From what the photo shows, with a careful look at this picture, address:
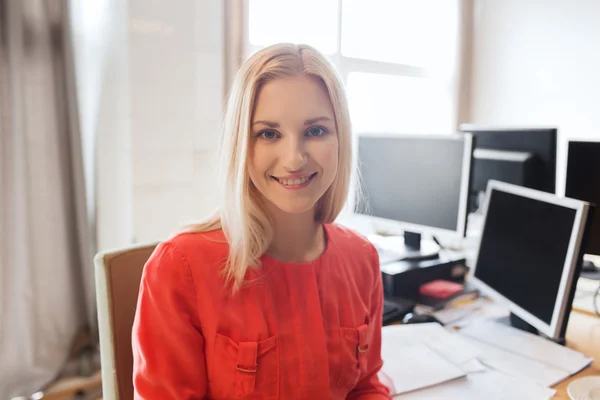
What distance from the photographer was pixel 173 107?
5.89ft

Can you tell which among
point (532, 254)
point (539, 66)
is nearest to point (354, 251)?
point (532, 254)

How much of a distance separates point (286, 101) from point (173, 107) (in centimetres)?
106

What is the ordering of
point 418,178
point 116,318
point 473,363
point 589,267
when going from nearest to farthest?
point 116,318
point 473,363
point 418,178
point 589,267

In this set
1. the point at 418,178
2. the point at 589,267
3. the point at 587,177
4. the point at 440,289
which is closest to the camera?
the point at 587,177

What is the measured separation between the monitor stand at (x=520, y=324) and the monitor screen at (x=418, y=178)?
1.02ft

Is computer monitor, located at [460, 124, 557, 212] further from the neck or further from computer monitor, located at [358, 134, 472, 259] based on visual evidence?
the neck

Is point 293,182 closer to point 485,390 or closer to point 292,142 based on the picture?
point 292,142

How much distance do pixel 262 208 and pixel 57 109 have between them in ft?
3.71

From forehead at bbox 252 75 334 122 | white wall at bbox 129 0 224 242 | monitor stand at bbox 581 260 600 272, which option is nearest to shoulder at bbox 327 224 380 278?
forehead at bbox 252 75 334 122

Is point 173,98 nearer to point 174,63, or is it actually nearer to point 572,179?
point 174,63

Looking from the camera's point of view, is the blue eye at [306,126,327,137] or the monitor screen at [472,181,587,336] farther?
the monitor screen at [472,181,587,336]

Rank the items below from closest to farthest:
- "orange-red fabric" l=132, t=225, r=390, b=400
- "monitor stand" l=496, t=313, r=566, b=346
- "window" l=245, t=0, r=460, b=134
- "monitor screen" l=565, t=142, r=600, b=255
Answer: "orange-red fabric" l=132, t=225, r=390, b=400
"monitor stand" l=496, t=313, r=566, b=346
"monitor screen" l=565, t=142, r=600, b=255
"window" l=245, t=0, r=460, b=134

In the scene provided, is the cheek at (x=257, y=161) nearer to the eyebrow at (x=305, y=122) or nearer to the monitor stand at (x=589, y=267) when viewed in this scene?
the eyebrow at (x=305, y=122)

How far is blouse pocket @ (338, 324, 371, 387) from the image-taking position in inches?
37.9
